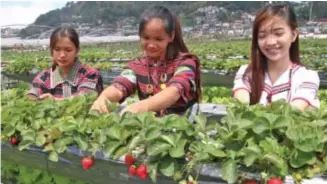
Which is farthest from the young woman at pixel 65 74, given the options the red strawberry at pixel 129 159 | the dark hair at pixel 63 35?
the red strawberry at pixel 129 159

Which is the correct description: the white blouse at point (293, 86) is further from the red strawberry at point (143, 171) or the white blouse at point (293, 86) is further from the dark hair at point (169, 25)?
the red strawberry at point (143, 171)

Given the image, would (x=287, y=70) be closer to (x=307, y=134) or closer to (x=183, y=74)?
(x=183, y=74)

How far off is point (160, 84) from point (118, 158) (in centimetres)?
63

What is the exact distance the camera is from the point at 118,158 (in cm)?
188

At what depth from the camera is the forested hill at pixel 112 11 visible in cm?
3975

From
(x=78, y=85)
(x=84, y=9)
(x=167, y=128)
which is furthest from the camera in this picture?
(x=84, y=9)

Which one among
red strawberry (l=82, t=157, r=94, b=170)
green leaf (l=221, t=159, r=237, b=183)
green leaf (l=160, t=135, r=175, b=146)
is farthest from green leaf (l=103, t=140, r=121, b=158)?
green leaf (l=221, t=159, r=237, b=183)

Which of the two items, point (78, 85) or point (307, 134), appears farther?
point (78, 85)

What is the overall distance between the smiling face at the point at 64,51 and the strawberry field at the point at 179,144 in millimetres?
849

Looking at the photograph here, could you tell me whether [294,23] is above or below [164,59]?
above

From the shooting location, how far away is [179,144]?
5.19 ft

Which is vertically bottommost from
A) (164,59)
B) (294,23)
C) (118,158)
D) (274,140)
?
(118,158)

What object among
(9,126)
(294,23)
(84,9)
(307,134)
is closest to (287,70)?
(294,23)

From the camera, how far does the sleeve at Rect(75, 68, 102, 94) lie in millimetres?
3200
